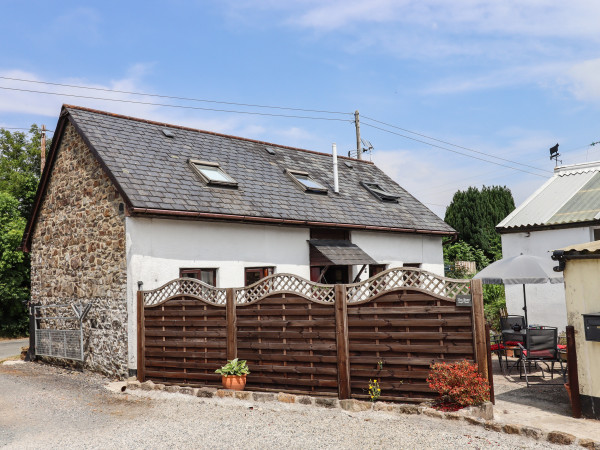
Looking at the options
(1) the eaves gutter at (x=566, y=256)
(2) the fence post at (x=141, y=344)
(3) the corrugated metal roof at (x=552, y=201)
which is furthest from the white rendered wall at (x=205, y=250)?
(1) the eaves gutter at (x=566, y=256)

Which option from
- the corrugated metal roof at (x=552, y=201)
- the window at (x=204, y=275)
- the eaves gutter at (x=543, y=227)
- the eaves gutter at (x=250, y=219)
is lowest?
the window at (x=204, y=275)

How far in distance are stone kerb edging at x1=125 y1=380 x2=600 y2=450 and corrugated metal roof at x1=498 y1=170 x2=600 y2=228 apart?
9.18 m

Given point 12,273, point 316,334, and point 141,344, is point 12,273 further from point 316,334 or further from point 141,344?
point 316,334

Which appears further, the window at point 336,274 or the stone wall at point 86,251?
the window at point 336,274

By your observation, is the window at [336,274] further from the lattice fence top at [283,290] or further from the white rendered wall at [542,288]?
the lattice fence top at [283,290]

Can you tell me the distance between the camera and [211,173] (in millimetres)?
15453

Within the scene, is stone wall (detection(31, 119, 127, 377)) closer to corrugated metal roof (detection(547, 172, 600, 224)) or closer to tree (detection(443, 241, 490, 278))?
corrugated metal roof (detection(547, 172, 600, 224))

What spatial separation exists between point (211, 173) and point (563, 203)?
10.2 meters

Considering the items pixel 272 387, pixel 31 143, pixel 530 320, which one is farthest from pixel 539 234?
pixel 31 143

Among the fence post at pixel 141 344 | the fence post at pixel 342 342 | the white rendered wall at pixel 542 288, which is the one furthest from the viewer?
the white rendered wall at pixel 542 288

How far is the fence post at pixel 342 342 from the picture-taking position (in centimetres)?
890

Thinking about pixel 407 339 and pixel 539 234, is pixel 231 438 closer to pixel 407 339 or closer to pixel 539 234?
pixel 407 339

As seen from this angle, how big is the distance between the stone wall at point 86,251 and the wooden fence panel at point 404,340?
5649mm

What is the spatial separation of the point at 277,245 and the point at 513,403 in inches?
301
